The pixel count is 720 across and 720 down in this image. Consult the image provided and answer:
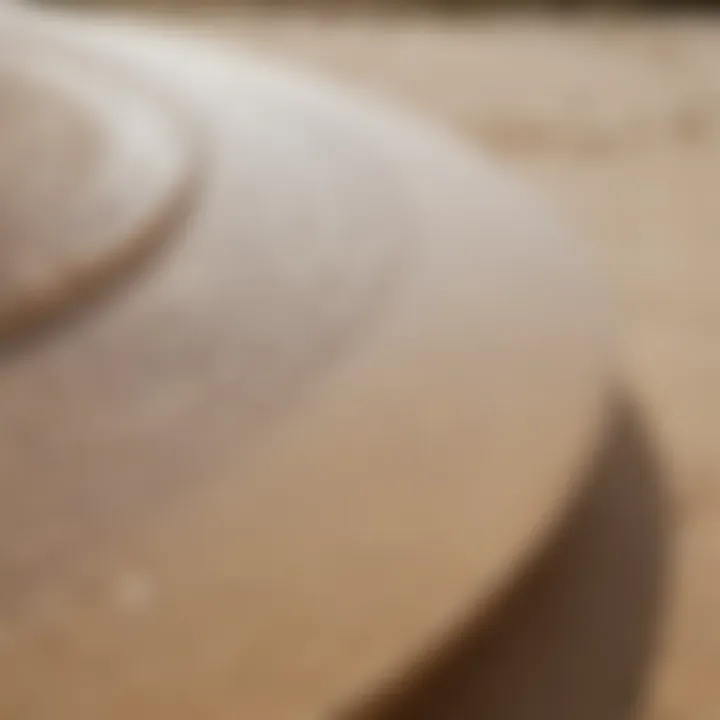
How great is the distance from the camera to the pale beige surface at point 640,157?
41cm

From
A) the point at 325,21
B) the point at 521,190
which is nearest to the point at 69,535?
the point at 521,190

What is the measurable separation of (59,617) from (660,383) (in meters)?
0.31

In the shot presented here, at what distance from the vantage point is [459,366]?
13.9 inches

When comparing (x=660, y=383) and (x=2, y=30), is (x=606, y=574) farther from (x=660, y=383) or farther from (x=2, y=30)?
(x=2, y=30)

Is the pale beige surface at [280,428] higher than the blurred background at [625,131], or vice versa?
the pale beige surface at [280,428]

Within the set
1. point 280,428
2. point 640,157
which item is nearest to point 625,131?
point 640,157

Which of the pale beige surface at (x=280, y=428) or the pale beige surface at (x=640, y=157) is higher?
the pale beige surface at (x=280, y=428)

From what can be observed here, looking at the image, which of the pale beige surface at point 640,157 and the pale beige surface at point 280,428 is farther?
the pale beige surface at point 640,157

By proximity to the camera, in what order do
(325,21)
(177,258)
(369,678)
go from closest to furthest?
1. (369,678)
2. (177,258)
3. (325,21)

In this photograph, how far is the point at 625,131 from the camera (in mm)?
755

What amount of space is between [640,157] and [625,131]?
4 cm

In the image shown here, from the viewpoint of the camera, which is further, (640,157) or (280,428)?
(640,157)

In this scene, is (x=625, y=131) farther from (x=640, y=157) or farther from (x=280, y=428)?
(x=280, y=428)

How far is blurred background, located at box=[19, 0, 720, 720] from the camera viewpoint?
16.7 inches
